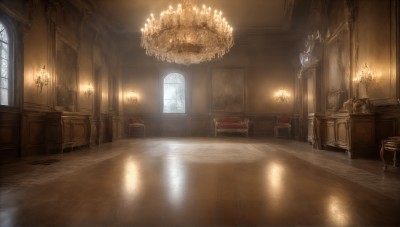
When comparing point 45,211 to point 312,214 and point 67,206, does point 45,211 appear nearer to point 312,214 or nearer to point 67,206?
point 67,206

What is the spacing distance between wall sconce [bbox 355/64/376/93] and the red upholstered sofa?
6.86 m

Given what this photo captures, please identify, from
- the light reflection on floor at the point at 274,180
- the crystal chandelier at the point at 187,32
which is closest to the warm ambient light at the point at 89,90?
the crystal chandelier at the point at 187,32

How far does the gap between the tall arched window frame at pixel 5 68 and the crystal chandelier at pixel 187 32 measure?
342 centimetres

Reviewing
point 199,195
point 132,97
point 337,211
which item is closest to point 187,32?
point 199,195

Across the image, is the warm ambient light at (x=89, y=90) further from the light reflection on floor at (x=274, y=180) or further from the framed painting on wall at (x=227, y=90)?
the light reflection on floor at (x=274, y=180)

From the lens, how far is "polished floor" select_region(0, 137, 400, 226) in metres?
2.21

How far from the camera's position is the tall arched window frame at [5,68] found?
570 centimetres

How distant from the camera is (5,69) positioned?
5797mm

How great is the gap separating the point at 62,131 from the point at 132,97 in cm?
731

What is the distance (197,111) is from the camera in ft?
46.3

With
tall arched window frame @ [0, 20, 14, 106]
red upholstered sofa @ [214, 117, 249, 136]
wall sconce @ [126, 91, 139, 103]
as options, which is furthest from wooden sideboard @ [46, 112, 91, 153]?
red upholstered sofa @ [214, 117, 249, 136]

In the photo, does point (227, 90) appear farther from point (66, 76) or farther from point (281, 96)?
point (66, 76)

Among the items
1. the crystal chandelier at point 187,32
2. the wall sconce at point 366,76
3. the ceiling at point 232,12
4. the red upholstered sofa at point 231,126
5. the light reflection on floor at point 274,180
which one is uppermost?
the ceiling at point 232,12

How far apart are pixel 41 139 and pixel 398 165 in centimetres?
796
